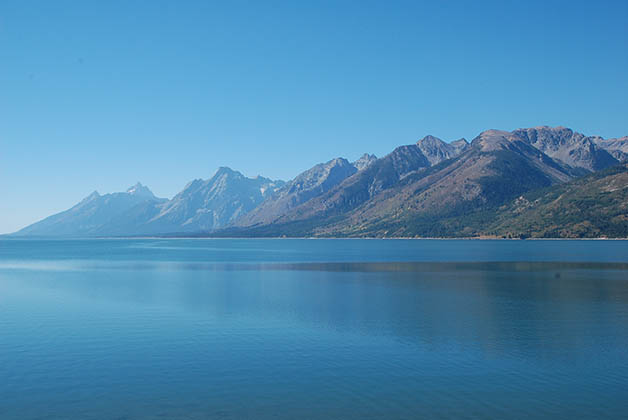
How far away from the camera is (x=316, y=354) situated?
4850cm

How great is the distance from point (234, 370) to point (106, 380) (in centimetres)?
1085

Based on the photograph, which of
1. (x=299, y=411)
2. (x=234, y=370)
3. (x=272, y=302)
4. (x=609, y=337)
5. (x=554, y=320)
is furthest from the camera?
(x=272, y=302)

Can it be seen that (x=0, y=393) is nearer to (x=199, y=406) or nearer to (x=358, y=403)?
(x=199, y=406)

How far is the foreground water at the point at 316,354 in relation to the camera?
34562mm

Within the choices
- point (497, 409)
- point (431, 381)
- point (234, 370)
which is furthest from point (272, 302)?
point (497, 409)

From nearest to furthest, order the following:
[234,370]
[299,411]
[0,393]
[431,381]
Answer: [299,411]
[0,393]
[431,381]
[234,370]

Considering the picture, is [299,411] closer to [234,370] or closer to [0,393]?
[234,370]

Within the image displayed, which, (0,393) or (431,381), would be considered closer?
(0,393)

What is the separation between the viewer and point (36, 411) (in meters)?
33.4

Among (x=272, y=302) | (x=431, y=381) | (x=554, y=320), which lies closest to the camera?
(x=431, y=381)

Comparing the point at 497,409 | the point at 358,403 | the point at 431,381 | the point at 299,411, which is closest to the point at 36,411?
the point at 299,411

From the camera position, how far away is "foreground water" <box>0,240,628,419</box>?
1361 inches

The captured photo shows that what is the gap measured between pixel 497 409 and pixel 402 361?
42.6 ft

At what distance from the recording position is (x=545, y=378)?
133 ft
